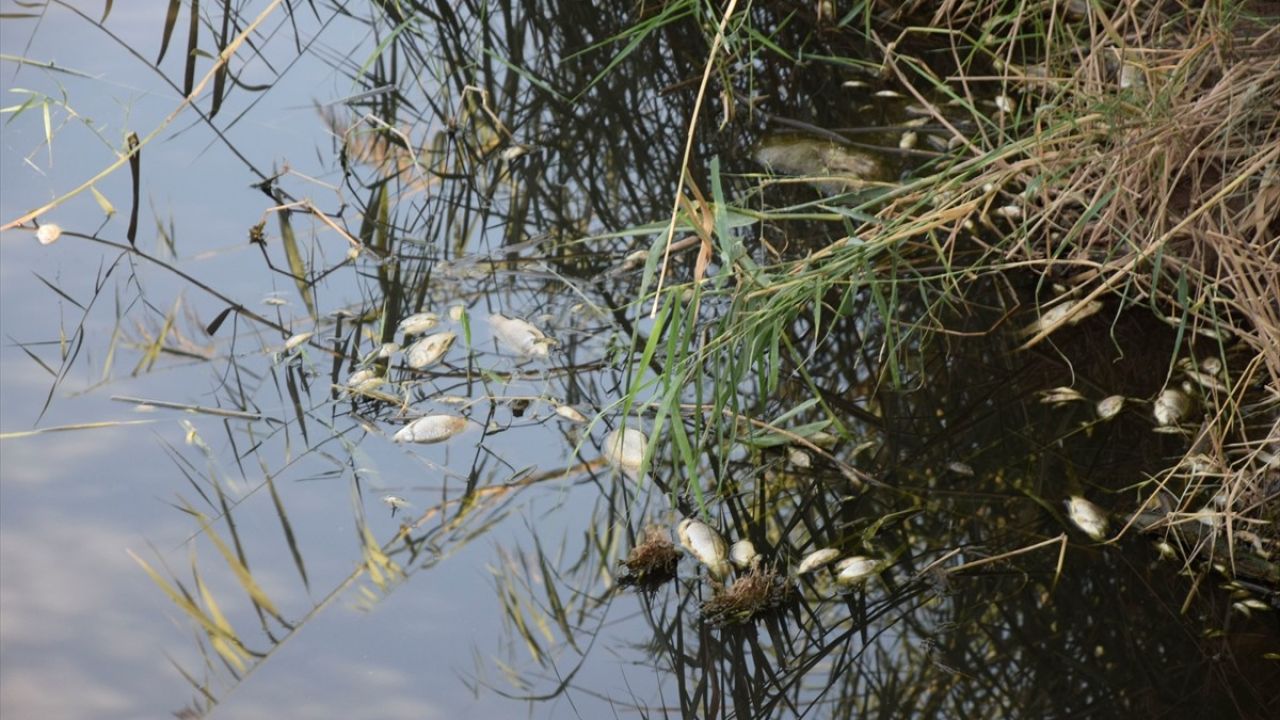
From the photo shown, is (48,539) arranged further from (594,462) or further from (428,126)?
(428,126)

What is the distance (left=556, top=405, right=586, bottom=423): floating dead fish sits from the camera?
5.06ft

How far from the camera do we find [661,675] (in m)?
1.22

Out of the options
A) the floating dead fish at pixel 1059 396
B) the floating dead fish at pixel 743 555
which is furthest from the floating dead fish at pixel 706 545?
the floating dead fish at pixel 1059 396

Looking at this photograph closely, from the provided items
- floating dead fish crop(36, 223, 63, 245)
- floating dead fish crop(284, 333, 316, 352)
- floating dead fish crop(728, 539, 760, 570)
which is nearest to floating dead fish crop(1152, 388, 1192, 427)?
floating dead fish crop(728, 539, 760, 570)

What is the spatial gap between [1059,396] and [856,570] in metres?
0.42

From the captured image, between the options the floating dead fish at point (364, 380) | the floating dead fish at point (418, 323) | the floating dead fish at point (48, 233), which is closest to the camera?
the floating dead fish at point (364, 380)

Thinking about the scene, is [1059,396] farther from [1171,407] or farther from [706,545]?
[706,545]

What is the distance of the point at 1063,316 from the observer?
167 cm

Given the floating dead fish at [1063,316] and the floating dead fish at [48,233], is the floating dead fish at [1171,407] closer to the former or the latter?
the floating dead fish at [1063,316]

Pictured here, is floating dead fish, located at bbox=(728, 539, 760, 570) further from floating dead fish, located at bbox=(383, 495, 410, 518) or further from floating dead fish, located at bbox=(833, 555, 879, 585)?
floating dead fish, located at bbox=(383, 495, 410, 518)

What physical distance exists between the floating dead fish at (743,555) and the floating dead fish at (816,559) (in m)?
0.05

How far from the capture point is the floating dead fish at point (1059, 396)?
61.6 inches

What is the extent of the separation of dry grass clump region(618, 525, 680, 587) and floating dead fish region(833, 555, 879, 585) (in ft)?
0.53

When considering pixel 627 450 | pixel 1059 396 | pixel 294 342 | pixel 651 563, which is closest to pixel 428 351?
pixel 294 342
